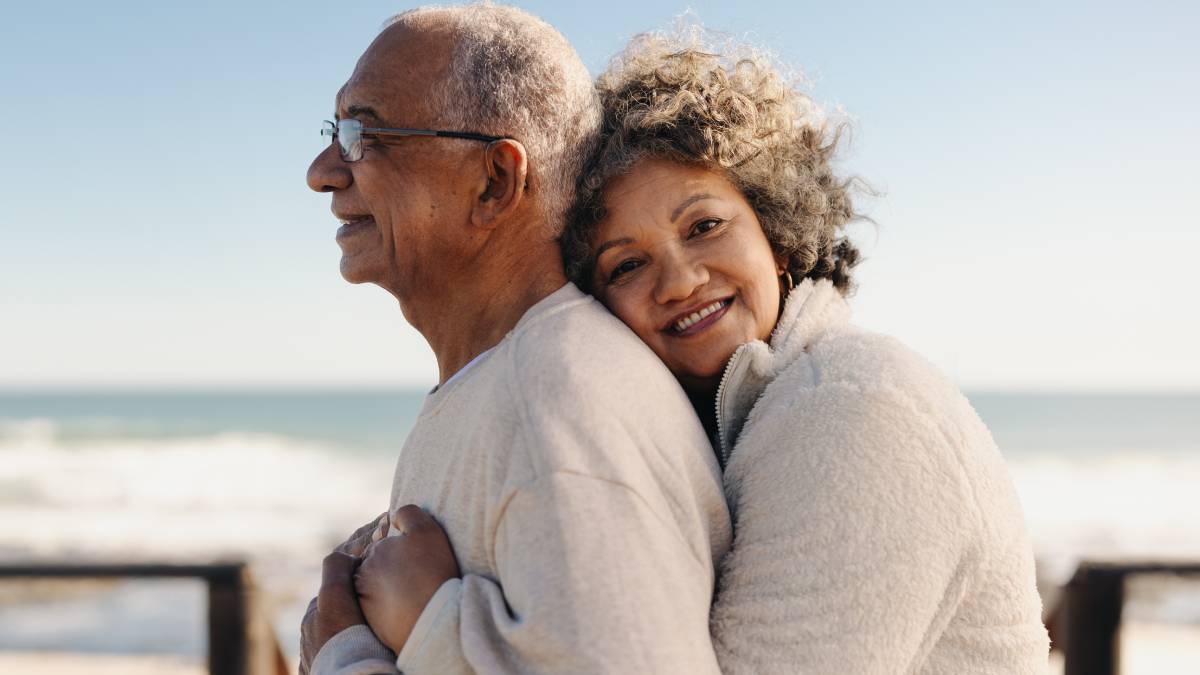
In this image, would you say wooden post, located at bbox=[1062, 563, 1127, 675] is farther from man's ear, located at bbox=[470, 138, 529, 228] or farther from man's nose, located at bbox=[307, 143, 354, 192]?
man's nose, located at bbox=[307, 143, 354, 192]

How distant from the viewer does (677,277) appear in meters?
1.69

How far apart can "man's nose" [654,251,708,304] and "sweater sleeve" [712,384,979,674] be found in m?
0.38

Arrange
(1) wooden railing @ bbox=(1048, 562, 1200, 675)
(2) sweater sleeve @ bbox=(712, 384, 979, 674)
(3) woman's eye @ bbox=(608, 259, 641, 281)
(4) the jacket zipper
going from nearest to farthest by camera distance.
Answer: (2) sweater sleeve @ bbox=(712, 384, 979, 674) < (4) the jacket zipper < (3) woman's eye @ bbox=(608, 259, 641, 281) < (1) wooden railing @ bbox=(1048, 562, 1200, 675)

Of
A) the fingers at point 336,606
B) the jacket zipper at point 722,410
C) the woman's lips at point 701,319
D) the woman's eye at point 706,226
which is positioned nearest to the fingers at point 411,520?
the fingers at point 336,606

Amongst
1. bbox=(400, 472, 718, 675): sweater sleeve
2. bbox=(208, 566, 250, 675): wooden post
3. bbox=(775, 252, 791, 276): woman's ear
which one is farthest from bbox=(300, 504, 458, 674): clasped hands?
bbox=(208, 566, 250, 675): wooden post

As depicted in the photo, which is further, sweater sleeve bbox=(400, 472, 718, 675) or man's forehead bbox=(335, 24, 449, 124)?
man's forehead bbox=(335, 24, 449, 124)

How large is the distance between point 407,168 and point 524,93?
0.75 ft

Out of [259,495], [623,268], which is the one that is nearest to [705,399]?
[623,268]

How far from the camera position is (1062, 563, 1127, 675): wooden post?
3301mm

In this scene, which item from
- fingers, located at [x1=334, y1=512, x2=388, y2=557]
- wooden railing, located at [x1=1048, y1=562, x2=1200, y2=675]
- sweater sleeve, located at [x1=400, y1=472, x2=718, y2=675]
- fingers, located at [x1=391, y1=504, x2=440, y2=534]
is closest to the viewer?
sweater sleeve, located at [x1=400, y1=472, x2=718, y2=675]

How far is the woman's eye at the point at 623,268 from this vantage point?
5.78 feet

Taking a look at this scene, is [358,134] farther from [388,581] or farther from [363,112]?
[388,581]

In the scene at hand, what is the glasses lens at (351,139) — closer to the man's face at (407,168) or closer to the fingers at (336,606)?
the man's face at (407,168)

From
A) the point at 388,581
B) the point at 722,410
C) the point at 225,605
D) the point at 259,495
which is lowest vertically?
the point at 259,495
